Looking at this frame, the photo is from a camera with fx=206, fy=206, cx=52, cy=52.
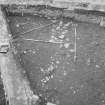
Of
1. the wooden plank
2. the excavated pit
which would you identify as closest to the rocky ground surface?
the excavated pit

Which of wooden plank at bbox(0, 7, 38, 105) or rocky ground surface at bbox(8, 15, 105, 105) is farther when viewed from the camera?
rocky ground surface at bbox(8, 15, 105, 105)

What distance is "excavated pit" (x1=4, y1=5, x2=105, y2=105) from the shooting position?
10.0 ft

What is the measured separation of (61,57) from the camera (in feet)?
11.4

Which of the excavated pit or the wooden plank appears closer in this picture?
the wooden plank

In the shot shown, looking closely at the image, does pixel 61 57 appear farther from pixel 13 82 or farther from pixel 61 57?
pixel 13 82

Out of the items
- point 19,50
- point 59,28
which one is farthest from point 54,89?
point 59,28

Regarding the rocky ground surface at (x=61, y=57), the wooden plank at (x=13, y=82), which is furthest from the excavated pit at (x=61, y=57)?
the wooden plank at (x=13, y=82)

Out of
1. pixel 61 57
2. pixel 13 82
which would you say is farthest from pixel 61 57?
pixel 13 82

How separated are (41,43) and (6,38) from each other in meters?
0.63

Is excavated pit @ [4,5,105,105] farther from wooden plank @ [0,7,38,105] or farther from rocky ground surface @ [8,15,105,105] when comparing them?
wooden plank @ [0,7,38,105]

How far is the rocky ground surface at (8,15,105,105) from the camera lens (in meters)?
3.05

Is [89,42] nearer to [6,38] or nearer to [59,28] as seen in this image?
[59,28]

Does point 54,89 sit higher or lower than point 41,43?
lower

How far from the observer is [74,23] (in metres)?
3.94
